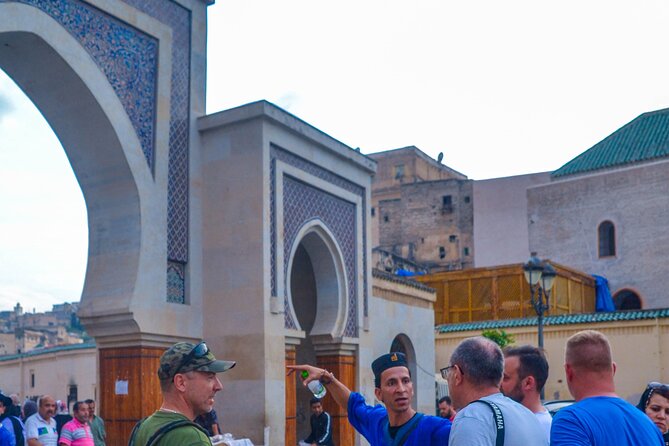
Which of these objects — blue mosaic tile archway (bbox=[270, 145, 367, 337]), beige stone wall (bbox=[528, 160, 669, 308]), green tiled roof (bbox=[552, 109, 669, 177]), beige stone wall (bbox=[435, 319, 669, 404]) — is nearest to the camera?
blue mosaic tile archway (bbox=[270, 145, 367, 337])

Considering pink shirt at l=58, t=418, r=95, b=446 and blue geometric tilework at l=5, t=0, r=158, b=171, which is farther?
blue geometric tilework at l=5, t=0, r=158, b=171

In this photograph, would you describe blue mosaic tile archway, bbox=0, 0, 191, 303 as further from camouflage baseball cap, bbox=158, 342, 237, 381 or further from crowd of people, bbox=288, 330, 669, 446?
camouflage baseball cap, bbox=158, 342, 237, 381

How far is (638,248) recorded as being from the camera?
2986 centimetres

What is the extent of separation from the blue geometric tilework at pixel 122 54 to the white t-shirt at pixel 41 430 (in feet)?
10.2

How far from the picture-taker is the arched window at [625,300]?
29.9 m

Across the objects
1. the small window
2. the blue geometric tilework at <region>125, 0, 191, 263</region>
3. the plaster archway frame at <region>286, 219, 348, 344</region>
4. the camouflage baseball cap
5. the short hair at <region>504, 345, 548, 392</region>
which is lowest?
the short hair at <region>504, 345, 548, 392</region>

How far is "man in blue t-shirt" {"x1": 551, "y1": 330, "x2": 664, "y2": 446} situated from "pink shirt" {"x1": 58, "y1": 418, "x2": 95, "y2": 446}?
22.0ft

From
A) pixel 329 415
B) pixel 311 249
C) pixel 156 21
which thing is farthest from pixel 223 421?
pixel 156 21

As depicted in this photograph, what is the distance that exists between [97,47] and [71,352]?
1594cm

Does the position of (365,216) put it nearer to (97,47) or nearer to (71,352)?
(97,47)

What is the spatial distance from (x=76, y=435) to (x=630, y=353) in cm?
1711

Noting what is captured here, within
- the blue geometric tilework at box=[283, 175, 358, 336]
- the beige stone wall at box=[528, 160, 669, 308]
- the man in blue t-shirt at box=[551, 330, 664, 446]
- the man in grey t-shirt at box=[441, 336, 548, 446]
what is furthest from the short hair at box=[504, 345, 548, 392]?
the beige stone wall at box=[528, 160, 669, 308]

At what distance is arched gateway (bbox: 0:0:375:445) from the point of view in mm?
9523

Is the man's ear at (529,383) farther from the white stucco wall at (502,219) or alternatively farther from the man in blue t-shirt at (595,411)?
the white stucco wall at (502,219)
